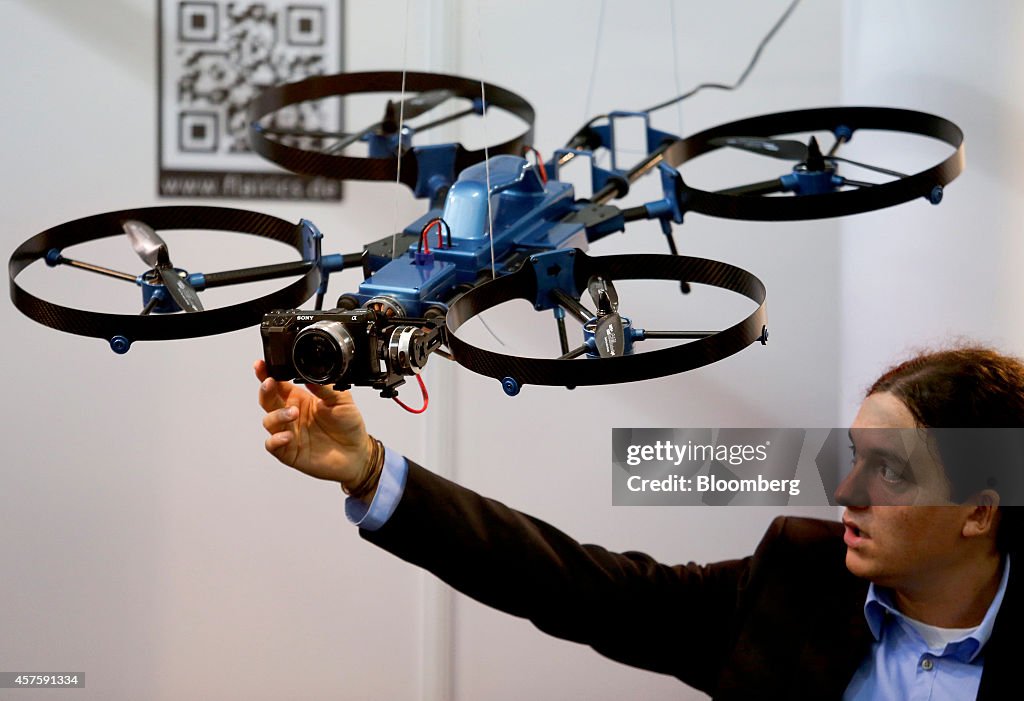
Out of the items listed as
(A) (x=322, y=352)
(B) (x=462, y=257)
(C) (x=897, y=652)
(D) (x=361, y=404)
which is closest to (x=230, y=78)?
(D) (x=361, y=404)

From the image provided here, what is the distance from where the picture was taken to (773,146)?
4.78ft

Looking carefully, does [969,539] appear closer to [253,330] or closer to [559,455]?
[559,455]

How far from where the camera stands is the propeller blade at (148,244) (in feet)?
3.75

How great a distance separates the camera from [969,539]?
1297 mm

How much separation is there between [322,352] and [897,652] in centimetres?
80

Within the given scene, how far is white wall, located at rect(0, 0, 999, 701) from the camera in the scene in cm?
230

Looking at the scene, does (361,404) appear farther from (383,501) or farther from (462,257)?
(462,257)

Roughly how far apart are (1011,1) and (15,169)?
1.80 meters

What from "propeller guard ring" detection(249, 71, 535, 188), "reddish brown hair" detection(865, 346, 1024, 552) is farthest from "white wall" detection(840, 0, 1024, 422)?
"propeller guard ring" detection(249, 71, 535, 188)

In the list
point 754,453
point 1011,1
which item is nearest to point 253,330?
point 754,453

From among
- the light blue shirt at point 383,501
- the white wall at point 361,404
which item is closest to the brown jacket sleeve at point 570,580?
the light blue shirt at point 383,501

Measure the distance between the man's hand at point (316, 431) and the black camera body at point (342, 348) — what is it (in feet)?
0.57

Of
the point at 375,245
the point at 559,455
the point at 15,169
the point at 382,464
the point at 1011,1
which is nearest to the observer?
the point at 375,245

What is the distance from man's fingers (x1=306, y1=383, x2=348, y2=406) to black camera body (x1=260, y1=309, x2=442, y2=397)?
17cm
